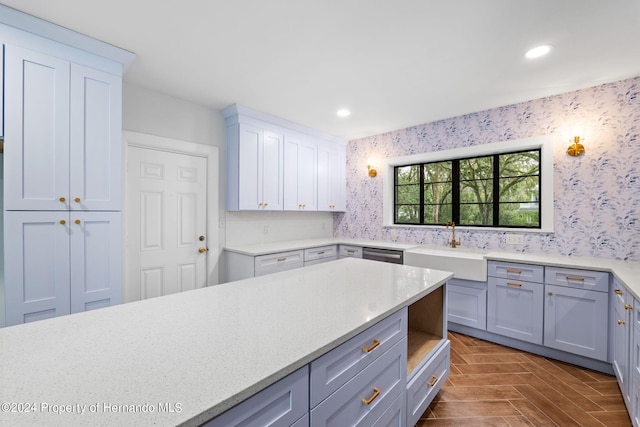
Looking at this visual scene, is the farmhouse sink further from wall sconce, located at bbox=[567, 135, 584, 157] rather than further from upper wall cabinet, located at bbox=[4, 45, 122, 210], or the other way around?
upper wall cabinet, located at bbox=[4, 45, 122, 210]

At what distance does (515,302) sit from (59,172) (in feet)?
12.7

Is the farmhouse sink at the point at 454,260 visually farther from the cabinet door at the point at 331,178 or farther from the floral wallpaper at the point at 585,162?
the cabinet door at the point at 331,178

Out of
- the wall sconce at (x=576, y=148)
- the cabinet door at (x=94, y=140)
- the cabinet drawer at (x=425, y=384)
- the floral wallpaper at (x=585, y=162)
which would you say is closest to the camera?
the cabinet drawer at (x=425, y=384)

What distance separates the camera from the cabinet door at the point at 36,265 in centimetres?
178

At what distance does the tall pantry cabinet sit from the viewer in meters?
1.78

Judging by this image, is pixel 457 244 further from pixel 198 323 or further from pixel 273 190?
pixel 198 323

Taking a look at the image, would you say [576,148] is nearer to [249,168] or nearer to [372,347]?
[372,347]

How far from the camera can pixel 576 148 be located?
108 inches

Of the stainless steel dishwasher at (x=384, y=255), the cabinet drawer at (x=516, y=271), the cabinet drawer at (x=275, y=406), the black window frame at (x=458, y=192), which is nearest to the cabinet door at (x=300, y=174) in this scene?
the stainless steel dishwasher at (x=384, y=255)

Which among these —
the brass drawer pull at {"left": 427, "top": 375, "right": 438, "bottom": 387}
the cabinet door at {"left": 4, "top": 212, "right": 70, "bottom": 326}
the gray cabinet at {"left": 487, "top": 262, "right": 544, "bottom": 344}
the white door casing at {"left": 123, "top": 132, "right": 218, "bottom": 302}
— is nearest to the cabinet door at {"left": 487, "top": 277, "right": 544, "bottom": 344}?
the gray cabinet at {"left": 487, "top": 262, "right": 544, "bottom": 344}

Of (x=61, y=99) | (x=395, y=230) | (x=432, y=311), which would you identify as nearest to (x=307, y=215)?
(x=395, y=230)

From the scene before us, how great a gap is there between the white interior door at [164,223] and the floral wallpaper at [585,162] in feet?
10.2

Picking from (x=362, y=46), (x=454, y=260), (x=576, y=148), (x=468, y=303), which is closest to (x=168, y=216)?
(x=362, y=46)

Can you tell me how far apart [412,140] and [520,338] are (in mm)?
2597
